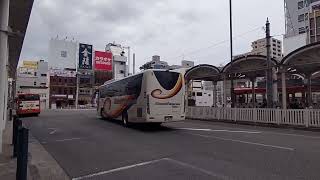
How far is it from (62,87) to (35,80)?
7386 mm

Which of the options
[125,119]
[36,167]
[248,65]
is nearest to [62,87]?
[248,65]

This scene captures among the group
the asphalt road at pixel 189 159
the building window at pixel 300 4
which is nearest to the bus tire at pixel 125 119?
the asphalt road at pixel 189 159

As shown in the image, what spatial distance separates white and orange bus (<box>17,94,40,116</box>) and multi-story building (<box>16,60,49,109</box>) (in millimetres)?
50710

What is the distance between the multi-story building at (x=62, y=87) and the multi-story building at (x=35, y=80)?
191 cm

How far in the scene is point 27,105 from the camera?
41.3 m

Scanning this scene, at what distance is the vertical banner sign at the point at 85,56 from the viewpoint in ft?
295

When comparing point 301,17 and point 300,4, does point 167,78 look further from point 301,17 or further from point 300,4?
point 300,4

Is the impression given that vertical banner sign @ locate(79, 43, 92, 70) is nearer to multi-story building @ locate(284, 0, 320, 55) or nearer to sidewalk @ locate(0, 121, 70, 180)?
multi-story building @ locate(284, 0, 320, 55)

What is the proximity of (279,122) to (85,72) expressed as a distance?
8536cm

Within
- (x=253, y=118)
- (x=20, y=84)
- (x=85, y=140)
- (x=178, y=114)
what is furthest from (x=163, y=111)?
(x=20, y=84)

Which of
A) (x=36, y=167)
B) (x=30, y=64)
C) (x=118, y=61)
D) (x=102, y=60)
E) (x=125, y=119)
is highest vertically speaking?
(x=118, y=61)

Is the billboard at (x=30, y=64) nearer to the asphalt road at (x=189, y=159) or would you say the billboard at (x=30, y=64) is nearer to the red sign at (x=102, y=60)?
the red sign at (x=102, y=60)

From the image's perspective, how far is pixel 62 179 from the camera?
794cm

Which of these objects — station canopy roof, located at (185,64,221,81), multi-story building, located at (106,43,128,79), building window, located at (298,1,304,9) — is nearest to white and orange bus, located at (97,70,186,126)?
station canopy roof, located at (185,64,221,81)
